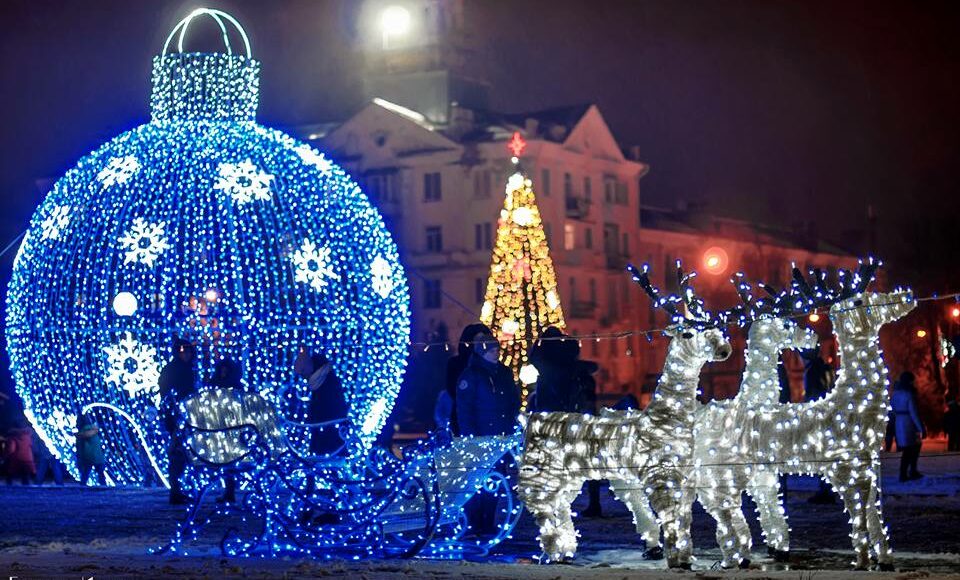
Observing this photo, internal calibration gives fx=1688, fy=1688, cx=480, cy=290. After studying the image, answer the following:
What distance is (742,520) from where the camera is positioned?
1063 centimetres

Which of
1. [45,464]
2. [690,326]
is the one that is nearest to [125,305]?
[45,464]

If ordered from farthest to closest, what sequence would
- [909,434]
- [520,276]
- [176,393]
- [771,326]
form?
[520,276] < [909,434] < [176,393] < [771,326]

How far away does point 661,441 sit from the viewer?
10.5 meters

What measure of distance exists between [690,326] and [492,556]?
2.37m

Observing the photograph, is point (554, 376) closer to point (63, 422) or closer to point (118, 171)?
point (118, 171)

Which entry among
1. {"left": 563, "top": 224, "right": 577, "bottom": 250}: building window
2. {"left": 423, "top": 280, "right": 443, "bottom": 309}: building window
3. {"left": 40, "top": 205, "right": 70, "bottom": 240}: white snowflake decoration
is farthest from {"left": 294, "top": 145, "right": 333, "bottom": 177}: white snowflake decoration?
{"left": 563, "top": 224, "right": 577, "bottom": 250}: building window

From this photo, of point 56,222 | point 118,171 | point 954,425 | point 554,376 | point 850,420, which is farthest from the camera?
point 954,425

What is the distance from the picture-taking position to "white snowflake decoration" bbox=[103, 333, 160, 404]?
1781 cm

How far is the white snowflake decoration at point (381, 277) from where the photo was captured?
18.5 meters

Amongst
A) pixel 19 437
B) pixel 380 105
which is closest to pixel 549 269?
pixel 19 437

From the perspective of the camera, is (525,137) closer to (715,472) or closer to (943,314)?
(943,314)

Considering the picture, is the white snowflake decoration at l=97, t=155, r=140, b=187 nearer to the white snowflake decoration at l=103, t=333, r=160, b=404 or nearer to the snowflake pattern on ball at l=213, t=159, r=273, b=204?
the snowflake pattern on ball at l=213, t=159, r=273, b=204

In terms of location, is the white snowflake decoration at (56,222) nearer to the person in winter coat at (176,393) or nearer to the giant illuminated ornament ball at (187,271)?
the giant illuminated ornament ball at (187,271)

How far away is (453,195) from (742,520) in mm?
51794
